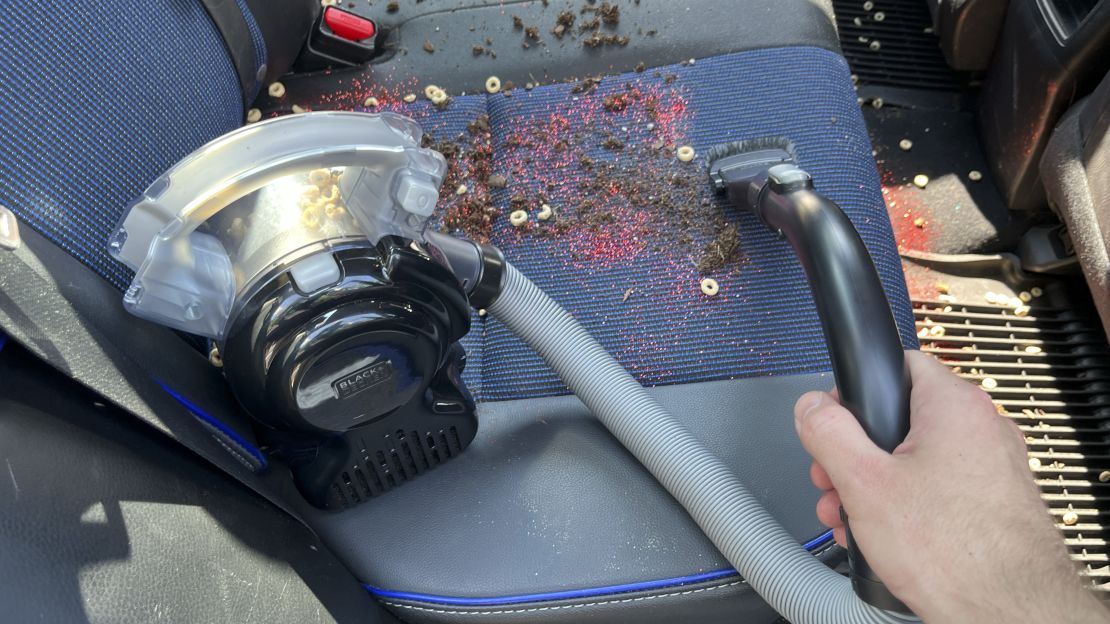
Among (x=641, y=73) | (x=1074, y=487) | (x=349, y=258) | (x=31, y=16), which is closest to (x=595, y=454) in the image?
(x=349, y=258)

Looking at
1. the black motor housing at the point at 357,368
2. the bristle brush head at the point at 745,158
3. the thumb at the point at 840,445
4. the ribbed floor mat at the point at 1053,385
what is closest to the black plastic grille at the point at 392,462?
the black motor housing at the point at 357,368

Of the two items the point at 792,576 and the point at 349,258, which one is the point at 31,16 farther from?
the point at 792,576

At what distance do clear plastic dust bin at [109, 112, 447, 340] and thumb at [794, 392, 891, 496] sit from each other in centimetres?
37

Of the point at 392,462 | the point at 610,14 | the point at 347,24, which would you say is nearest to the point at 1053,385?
the point at 610,14

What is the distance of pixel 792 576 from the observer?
784 millimetres

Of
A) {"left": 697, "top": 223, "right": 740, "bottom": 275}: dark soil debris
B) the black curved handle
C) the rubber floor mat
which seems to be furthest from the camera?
the rubber floor mat

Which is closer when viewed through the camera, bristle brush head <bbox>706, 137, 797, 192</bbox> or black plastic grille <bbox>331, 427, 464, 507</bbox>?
black plastic grille <bbox>331, 427, 464, 507</bbox>

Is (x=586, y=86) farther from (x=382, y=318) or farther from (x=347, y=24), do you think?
(x=382, y=318)

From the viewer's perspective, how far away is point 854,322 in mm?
784

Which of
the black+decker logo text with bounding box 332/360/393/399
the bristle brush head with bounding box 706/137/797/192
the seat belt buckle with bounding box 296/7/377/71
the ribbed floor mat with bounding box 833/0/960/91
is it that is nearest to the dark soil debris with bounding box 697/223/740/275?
the bristle brush head with bounding box 706/137/797/192

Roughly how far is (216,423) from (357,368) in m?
0.15

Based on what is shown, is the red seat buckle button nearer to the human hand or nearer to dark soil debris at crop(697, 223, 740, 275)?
dark soil debris at crop(697, 223, 740, 275)

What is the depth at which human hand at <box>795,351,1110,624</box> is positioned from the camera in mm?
636

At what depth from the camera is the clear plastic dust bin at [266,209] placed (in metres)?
0.61
